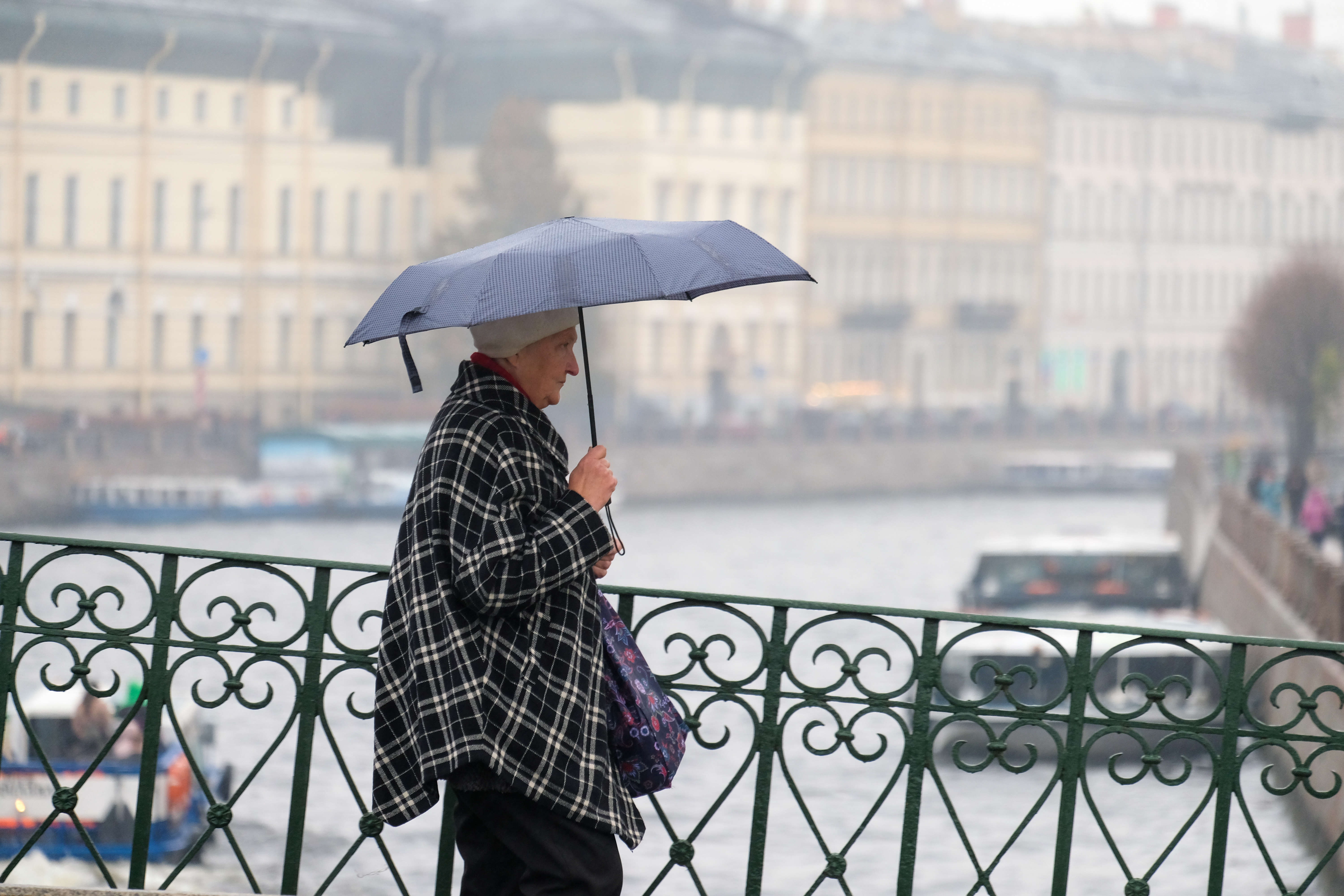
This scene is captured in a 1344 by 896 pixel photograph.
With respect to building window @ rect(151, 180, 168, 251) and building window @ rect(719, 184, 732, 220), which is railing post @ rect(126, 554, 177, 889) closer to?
building window @ rect(151, 180, 168, 251)

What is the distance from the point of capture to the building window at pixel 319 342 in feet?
146

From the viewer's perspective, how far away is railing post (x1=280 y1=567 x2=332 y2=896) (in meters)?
2.78

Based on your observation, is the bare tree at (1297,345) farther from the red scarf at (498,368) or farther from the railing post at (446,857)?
the red scarf at (498,368)

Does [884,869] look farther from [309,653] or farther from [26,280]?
[26,280]

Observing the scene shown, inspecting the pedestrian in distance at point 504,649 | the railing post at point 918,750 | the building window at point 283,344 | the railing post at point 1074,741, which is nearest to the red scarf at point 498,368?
the pedestrian in distance at point 504,649

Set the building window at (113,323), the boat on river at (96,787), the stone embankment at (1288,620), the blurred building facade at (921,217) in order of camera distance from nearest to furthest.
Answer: the stone embankment at (1288,620), the boat on river at (96,787), the building window at (113,323), the blurred building facade at (921,217)

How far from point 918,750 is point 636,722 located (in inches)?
28.5

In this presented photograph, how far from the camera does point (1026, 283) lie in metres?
57.3

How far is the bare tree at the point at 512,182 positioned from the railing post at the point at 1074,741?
43461mm

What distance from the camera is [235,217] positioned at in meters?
44.4

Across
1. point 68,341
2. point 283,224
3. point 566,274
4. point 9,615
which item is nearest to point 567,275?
point 566,274

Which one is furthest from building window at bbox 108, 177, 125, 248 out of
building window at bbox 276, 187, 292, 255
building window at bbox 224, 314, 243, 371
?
building window at bbox 276, 187, 292, 255

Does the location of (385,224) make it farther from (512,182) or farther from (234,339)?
(234,339)

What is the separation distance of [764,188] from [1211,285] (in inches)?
633
